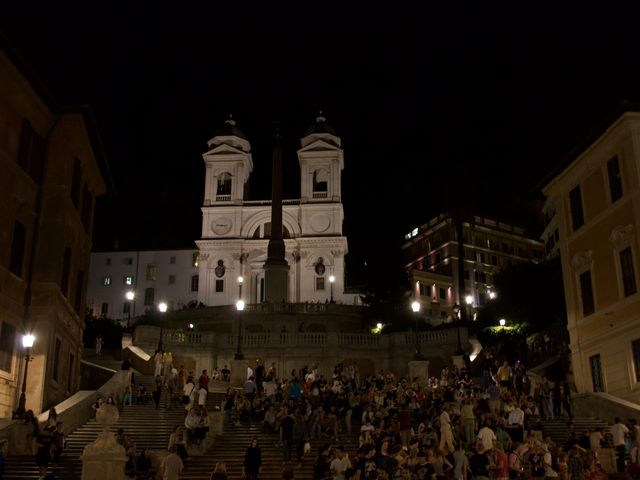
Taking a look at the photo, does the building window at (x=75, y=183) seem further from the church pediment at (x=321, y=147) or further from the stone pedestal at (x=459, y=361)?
the church pediment at (x=321, y=147)

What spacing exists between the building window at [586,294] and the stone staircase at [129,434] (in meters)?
15.4

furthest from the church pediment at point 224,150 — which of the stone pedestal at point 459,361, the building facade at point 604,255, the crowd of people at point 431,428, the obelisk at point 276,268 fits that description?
the building facade at point 604,255

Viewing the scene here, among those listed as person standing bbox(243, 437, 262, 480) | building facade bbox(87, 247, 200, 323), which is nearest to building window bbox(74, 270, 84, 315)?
person standing bbox(243, 437, 262, 480)

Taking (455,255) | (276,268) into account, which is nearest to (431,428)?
(276,268)

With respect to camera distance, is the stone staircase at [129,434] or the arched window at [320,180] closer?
the stone staircase at [129,434]

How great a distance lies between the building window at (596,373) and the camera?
3106 cm

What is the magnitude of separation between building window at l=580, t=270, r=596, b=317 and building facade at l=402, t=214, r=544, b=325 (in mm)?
60586

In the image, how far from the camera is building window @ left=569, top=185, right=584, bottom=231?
33.6m

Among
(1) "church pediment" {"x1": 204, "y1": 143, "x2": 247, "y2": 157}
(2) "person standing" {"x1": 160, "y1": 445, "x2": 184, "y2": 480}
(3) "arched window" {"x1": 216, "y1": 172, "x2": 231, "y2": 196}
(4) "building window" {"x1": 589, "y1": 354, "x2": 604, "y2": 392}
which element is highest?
(1) "church pediment" {"x1": 204, "y1": 143, "x2": 247, "y2": 157}

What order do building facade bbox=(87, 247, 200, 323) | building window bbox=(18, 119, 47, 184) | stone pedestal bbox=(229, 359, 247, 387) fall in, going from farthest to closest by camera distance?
building facade bbox=(87, 247, 200, 323) < stone pedestal bbox=(229, 359, 247, 387) < building window bbox=(18, 119, 47, 184)

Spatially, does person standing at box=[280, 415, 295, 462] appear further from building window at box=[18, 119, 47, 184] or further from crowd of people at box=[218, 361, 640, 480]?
building window at box=[18, 119, 47, 184]

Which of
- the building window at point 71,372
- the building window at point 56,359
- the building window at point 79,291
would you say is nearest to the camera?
the building window at point 56,359

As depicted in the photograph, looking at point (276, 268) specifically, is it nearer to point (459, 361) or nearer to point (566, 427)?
point (459, 361)

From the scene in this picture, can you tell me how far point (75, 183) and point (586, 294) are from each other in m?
21.8
